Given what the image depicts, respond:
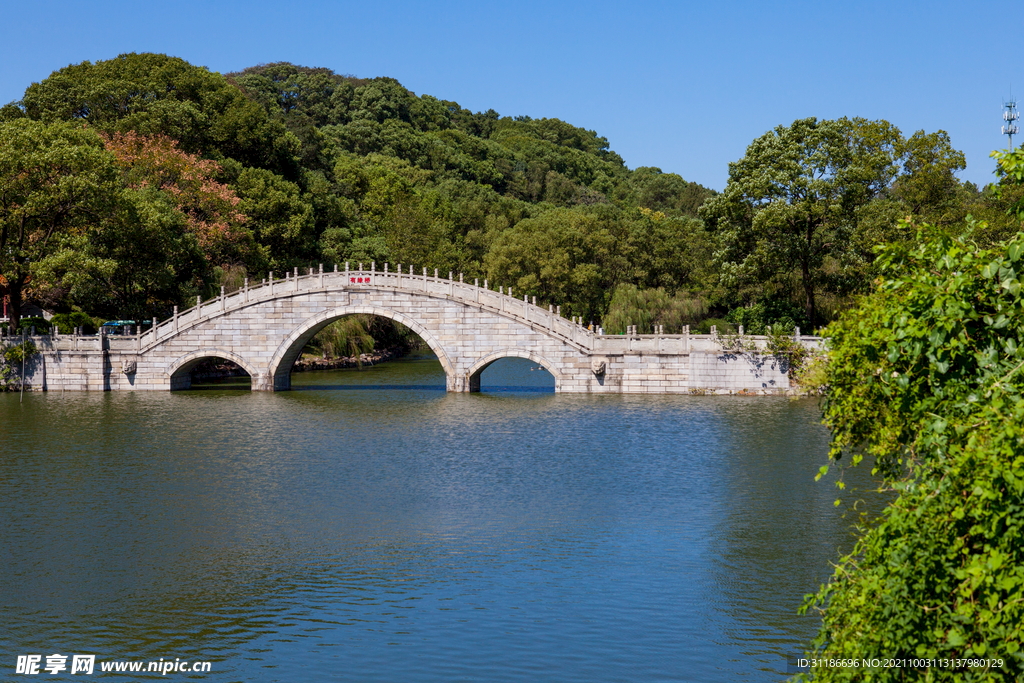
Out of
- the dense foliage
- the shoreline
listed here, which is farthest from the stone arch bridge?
the dense foliage

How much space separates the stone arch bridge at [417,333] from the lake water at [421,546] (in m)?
6.99

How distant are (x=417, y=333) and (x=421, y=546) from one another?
82.3 ft

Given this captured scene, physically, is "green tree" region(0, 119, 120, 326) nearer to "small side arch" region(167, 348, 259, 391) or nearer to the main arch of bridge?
the main arch of bridge

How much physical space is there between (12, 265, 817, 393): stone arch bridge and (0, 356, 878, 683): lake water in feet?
22.9

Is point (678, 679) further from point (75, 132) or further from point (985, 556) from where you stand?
point (75, 132)

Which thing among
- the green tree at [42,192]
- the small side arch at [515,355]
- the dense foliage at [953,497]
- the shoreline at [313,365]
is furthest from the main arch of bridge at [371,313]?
the dense foliage at [953,497]

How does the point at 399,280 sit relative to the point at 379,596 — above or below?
above

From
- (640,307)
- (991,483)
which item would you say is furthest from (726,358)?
(991,483)

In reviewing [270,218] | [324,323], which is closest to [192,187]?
[270,218]

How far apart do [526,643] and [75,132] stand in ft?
125

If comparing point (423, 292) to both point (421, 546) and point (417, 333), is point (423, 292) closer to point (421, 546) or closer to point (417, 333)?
point (417, 333)

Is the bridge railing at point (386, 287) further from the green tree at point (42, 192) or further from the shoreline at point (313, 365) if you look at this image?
the shoreline at point (313, 365)

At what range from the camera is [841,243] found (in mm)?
42625

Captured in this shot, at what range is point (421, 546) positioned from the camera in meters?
18.3
